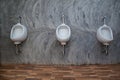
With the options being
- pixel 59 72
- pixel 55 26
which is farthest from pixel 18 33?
pixel 59 72

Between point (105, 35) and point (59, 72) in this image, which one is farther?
point (105, 35)

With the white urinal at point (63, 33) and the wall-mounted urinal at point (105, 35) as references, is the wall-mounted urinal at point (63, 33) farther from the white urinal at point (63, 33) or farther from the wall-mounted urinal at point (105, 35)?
the wall-mounted urinal at point (105, 35)

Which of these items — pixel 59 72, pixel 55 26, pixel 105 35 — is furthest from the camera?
pixel 55 26

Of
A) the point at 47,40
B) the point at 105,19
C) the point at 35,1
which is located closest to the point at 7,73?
the point at 47,40

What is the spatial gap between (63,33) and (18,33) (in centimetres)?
105

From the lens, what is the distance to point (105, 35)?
4.14 metres

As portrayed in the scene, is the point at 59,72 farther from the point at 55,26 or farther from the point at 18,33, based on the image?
the point at 18,33

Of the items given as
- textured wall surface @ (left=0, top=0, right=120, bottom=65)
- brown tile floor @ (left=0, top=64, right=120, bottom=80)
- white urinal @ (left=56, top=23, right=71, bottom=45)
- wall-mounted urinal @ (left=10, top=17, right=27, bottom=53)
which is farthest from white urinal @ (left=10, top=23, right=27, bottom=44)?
white urinal @ (left=56, top=23, right=71, bottom=45)

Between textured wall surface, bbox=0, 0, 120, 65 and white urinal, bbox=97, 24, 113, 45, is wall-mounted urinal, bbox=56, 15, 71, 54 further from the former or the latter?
white urinal, bbox=97, 24, 113, 45

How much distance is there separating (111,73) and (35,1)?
94.6 inches

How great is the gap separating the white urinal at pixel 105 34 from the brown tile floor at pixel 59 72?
650 mm

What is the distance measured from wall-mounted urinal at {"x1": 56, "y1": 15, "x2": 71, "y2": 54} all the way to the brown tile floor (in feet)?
2.13

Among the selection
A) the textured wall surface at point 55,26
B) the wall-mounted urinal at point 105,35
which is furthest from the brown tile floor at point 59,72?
the wall-mounted urinal at point 105,35

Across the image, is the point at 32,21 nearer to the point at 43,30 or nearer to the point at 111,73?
the point at 43,30
